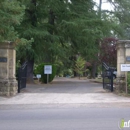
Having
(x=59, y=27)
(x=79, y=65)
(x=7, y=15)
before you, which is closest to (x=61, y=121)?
(x=7, y=15)

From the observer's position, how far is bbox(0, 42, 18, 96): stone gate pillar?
16.5 meters

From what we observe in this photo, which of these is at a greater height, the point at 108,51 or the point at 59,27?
the point at 59,27

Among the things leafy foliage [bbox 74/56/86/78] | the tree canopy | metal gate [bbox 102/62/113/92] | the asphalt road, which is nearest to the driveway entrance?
metal gate [bbox 102/62/113/92]

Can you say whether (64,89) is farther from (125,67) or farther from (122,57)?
(125,67)

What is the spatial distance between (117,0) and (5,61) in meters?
19.9

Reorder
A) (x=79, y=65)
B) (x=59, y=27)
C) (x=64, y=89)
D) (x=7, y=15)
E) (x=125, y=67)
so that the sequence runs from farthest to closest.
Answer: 1. (x=79, y=65)
2. (x=59, y=27)
3. (x=64, y=89)
4. (x=125, y=67)
5. (x=7, y=15)

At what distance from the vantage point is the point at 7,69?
16.9 meters

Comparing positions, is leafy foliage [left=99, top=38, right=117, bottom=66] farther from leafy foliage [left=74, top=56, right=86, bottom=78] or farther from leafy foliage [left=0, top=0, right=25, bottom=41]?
leafy foliage [left=74, top=56, right=86, bottom=78]

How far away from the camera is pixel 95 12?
30.1 m

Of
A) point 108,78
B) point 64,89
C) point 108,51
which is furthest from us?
point 108,51

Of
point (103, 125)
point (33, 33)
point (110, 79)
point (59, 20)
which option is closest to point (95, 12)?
point (59, 20)

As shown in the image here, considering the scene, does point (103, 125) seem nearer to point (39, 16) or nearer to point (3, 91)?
point (3, 91)

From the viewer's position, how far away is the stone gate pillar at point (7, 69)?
1648 cm

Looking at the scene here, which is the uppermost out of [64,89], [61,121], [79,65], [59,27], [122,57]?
[59,27]
